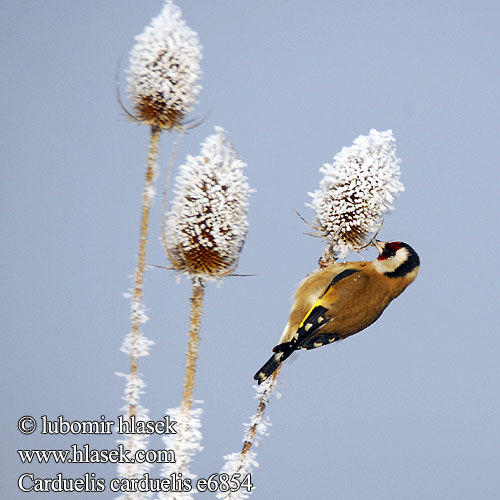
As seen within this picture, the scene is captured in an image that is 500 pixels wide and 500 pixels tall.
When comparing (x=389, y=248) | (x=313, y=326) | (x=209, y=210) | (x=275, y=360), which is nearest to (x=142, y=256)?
(x=209, y=210)

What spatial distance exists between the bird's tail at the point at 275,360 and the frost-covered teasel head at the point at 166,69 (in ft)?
6.19

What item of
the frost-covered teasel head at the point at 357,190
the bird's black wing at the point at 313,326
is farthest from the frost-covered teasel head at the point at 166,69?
the bird's black wing at the point at 313,326

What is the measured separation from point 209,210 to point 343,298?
49.9 inches

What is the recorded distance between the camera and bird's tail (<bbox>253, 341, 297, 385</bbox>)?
4.58m

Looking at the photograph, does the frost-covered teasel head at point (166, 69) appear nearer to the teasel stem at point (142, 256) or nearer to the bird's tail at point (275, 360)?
the teasel stem at point (142, 256)

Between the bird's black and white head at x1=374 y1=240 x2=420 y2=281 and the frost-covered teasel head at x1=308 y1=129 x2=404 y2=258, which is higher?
the frost-covered teasel head at x1=308 y1=129 x2=404 y2=258

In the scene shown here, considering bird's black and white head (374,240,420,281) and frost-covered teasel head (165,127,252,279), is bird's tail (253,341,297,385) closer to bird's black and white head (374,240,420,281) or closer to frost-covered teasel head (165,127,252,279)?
frost-covered teasel head (165,127,252,279)

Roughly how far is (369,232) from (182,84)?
5.87ft

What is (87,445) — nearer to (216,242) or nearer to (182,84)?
(216,242)

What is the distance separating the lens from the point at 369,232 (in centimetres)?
472

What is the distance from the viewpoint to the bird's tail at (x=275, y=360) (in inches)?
180

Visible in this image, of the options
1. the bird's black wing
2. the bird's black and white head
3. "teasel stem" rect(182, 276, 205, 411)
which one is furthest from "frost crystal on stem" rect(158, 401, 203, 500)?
the bird's black and white head

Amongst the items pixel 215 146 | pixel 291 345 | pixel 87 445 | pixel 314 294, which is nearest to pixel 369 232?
pixel 314 294

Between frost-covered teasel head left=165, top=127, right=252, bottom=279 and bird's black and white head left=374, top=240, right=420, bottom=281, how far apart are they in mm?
1275
